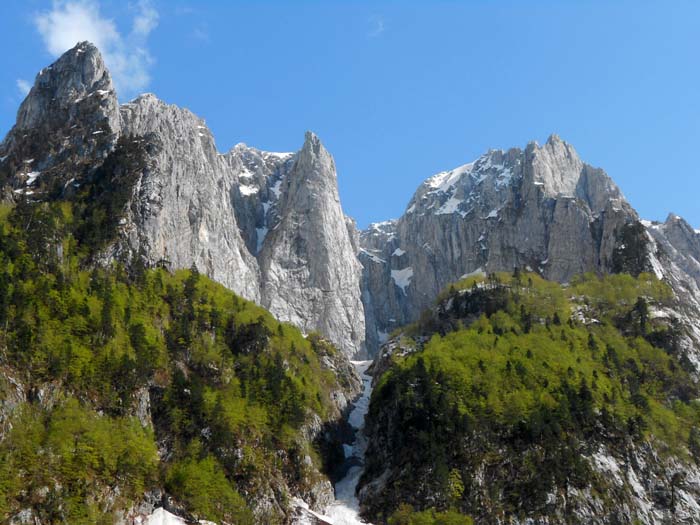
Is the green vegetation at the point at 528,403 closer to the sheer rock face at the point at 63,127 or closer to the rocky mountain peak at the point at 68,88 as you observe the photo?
the sheer rock face at the point at 63,127

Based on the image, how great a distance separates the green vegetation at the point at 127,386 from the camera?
248 feet

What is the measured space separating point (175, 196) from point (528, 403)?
8322cm

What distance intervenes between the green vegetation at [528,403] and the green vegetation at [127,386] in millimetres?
16958

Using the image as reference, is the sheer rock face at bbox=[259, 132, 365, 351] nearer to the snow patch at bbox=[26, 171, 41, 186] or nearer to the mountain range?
the mountain range

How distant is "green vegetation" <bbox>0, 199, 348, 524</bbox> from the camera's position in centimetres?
7556

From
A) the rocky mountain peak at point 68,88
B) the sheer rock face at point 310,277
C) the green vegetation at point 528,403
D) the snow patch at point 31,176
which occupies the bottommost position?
the green vegetation at point 528,403

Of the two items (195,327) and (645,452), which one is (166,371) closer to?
(195,327)

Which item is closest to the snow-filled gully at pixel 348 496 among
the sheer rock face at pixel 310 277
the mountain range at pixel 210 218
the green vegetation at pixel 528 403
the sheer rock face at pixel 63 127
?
the green vegetation at pixel 528 403

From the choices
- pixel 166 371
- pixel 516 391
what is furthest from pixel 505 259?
pixel 166 371

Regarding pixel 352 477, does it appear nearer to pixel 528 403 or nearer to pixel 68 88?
pixel 528 403

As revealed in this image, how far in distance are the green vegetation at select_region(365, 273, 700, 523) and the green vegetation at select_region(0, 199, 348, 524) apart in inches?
668

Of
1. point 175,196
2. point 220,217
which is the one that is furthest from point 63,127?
point 220,217

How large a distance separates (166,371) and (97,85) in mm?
85027

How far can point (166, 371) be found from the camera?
326ft
